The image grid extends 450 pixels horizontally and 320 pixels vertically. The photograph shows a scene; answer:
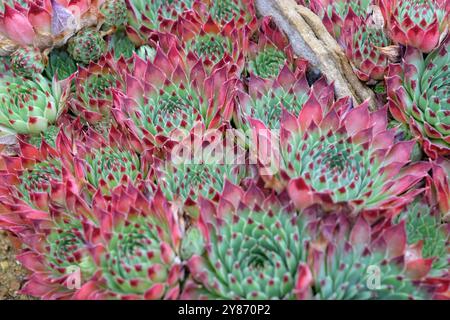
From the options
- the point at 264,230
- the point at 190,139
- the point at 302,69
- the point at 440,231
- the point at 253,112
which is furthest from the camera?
the point at 302,69

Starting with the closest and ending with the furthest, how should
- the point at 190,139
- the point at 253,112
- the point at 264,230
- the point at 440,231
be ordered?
the point at 264,230 → the point at 440,231 → the point at 190,139 → the point at 253,112

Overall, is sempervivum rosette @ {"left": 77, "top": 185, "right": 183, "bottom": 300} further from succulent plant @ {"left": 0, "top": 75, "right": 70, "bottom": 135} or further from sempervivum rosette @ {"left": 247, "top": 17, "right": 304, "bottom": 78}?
sempervivum rosette @ {"left": 247, "top": 17, "right": 304, "bottom": 78}

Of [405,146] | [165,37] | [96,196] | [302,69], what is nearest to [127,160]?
[96,196]

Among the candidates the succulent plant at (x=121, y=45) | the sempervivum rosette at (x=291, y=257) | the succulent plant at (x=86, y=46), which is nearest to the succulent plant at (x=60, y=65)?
the succulent plant at (x=86, y=46)

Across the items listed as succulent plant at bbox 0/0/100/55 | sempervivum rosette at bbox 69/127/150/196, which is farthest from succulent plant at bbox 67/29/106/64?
sempervivum rosette at bbox 69/127/150/196

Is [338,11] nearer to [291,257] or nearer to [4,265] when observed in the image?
[291,257]

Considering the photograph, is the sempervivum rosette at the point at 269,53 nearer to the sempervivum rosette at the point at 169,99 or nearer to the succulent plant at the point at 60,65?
the sempervivum rosette at the point at 169,99
